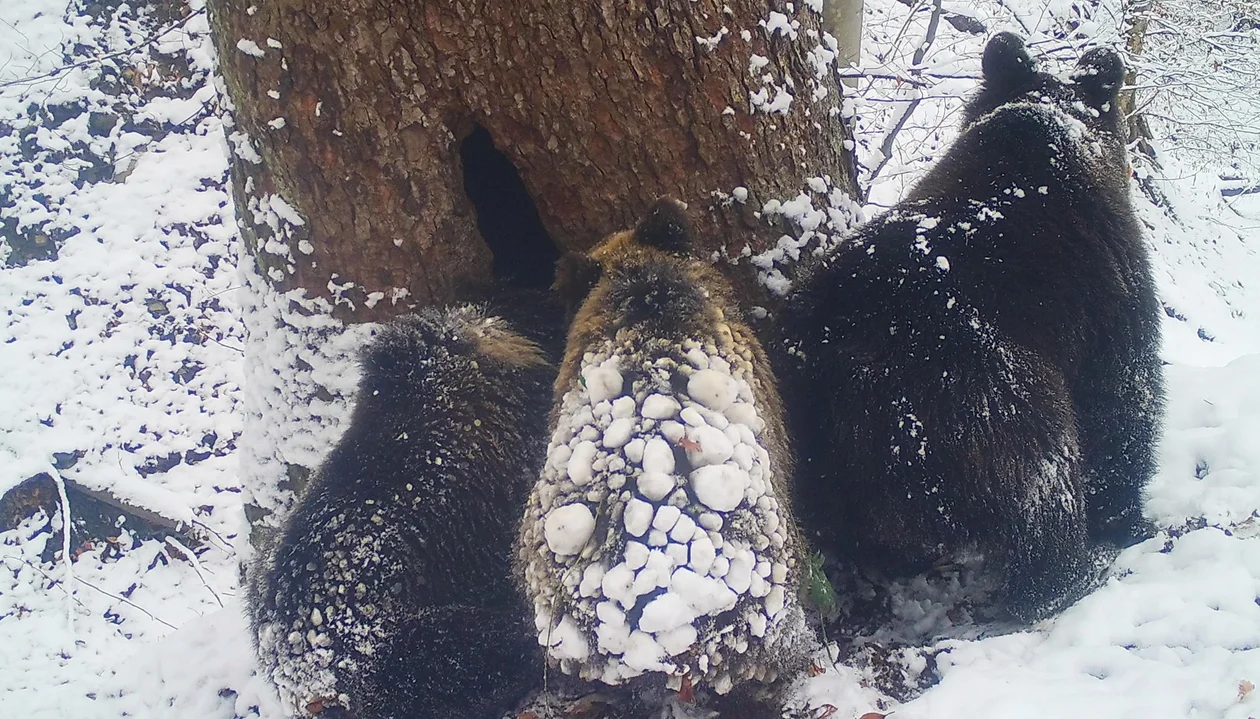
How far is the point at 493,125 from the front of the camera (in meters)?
2.62

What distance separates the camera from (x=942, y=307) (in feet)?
8.36

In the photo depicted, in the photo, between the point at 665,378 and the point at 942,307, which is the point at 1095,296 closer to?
the point at 942,307

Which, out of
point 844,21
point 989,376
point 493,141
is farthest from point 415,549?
point 844,21

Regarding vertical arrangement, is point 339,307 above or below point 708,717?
above

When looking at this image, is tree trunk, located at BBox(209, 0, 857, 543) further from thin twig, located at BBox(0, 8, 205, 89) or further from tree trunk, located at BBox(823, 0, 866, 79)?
tree trunk, located at BBox(823, 0, 866, 79)

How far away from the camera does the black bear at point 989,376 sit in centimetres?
251

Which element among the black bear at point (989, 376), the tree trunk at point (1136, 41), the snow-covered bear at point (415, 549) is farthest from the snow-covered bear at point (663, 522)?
the tree trunk at point (1136, 41)

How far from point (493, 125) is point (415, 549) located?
4.37ft

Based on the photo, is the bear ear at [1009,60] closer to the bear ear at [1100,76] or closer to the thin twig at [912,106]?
the bear ear at [1100,76]

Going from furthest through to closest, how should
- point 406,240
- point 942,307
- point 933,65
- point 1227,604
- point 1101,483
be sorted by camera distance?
point 933,65 < point 1101,483 < point 406,240 < point 942,307 < point 1227,604

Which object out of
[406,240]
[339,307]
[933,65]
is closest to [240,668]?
[339,307]

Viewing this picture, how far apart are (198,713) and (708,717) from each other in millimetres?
2234

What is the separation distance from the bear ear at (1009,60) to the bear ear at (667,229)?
184 cm

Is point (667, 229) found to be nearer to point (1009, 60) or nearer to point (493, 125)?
point (493, 125)
